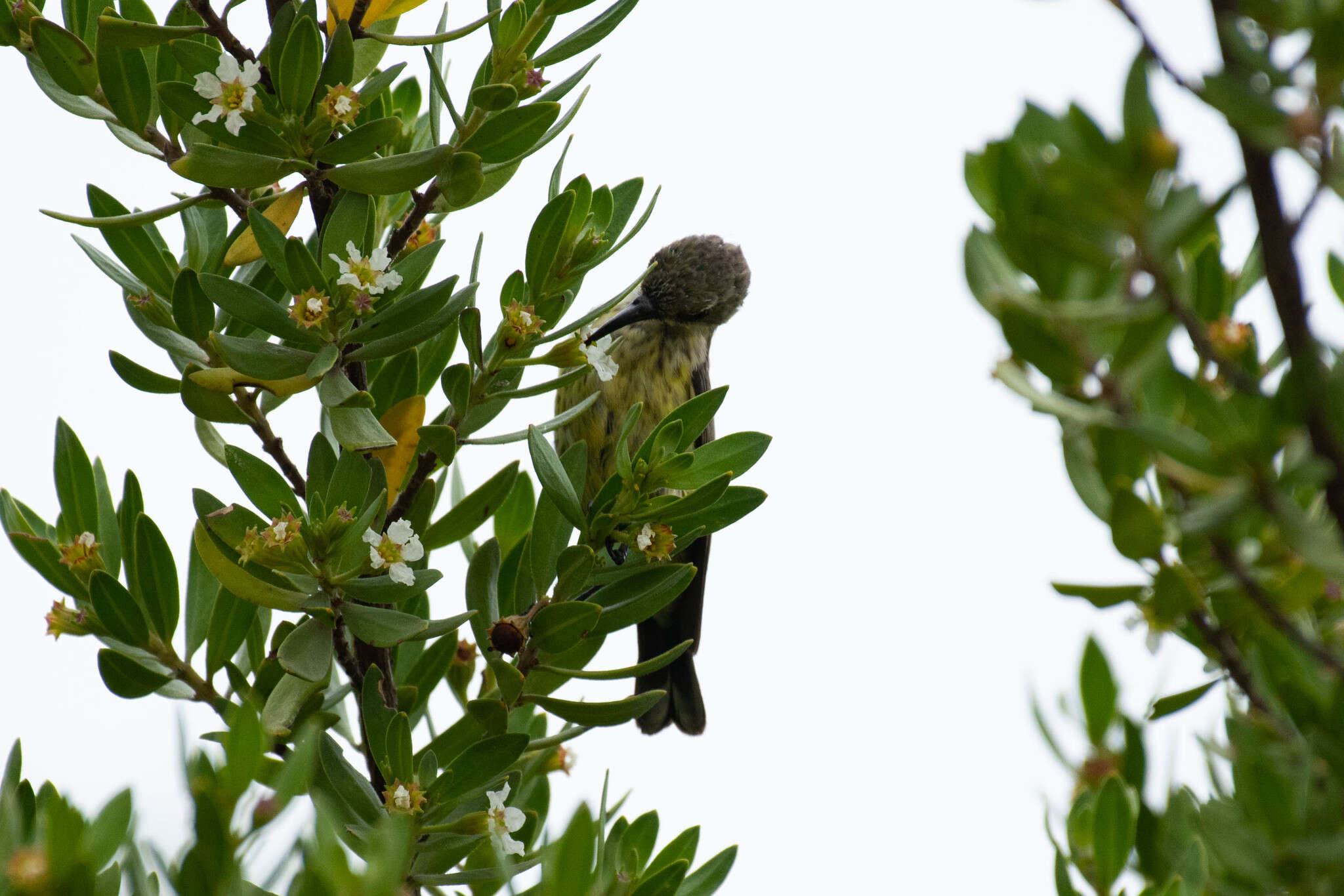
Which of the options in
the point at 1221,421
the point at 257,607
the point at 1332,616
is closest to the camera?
the point at 1221,421

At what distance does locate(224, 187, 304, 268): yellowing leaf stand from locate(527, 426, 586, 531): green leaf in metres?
0.43

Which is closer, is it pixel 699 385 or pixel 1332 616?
pixel 1332 616

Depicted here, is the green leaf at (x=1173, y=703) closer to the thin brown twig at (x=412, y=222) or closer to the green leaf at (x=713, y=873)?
the green leaf at (x=713, y=873)

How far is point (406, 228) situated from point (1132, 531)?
1.13 meters

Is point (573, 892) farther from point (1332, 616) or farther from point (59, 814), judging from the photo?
point (1332, 616)

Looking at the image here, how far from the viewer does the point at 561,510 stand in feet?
5.95

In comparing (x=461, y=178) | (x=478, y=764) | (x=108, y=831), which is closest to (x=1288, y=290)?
(x=108, y=831)

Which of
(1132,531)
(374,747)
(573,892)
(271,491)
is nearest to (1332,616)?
(1132,531)

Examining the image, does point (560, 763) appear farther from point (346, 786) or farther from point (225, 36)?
point (225, 36)

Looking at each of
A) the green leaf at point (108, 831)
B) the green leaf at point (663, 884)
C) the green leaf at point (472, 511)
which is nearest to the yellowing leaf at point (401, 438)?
the green leaf at point (472, 511)

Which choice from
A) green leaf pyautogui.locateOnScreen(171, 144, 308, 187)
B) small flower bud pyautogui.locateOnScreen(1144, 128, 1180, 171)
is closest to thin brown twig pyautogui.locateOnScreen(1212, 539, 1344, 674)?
small flower bud pyautogui.locateOnScreen(1144, 128, 1180, 171)

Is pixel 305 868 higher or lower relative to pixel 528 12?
lower

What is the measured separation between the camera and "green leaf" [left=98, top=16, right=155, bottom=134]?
68.6 inches

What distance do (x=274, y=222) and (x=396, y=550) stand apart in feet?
1.59
